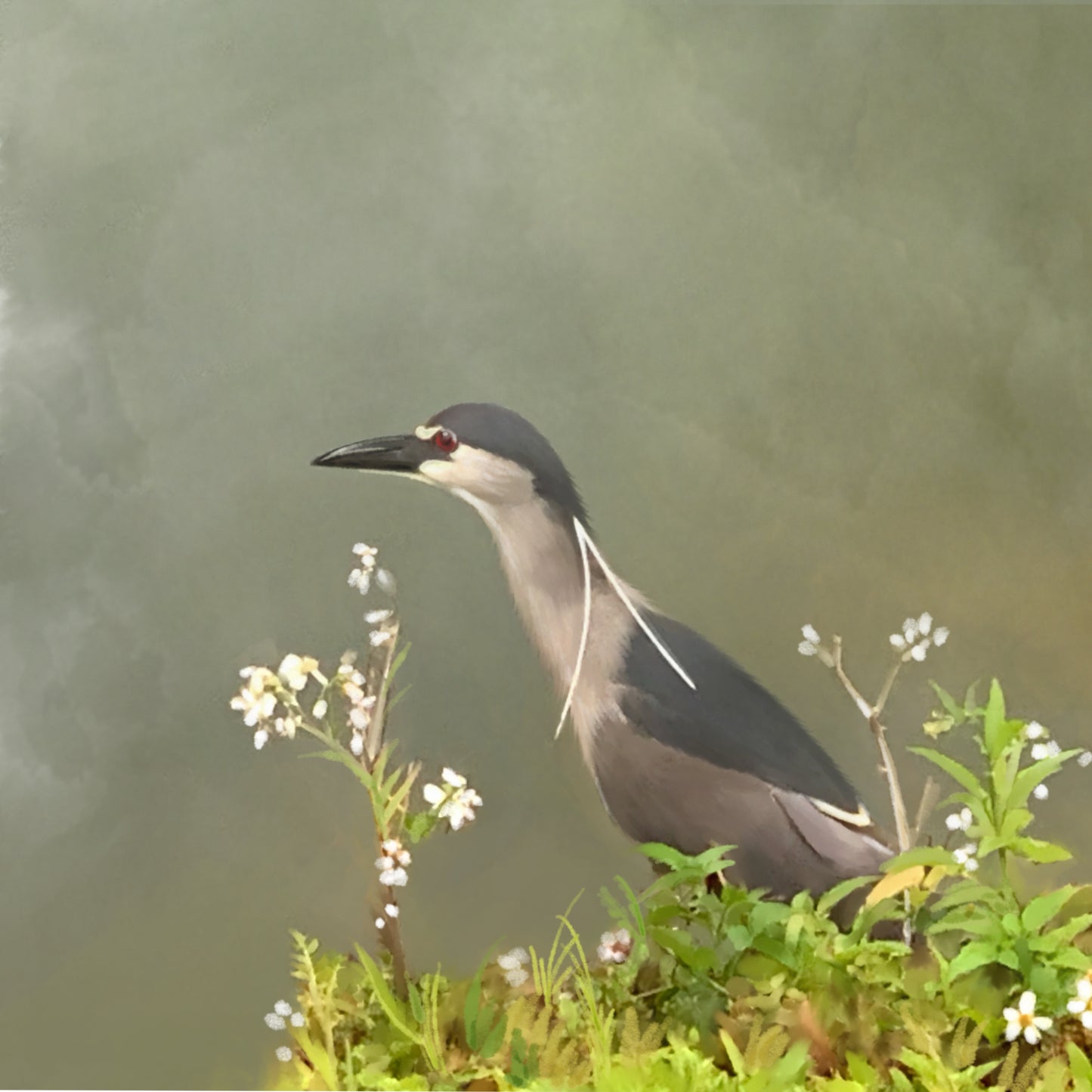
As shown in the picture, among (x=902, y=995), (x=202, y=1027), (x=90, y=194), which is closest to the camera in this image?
(x=902, y=995)

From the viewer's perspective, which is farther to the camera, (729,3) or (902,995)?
(729,3)

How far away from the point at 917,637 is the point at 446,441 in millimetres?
719

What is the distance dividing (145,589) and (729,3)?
3.99 ft

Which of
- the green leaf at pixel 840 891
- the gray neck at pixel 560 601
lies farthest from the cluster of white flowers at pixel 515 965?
the green leaf at pixel 840 891

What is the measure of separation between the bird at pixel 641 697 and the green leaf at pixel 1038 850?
175mm

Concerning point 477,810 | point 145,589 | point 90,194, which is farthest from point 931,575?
point 90,194

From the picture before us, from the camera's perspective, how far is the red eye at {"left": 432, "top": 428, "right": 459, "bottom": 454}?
1355 mm

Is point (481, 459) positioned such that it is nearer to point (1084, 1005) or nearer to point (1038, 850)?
point (1038, 850)

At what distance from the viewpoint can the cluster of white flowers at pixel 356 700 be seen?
1261 millimetres

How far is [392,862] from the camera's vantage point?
4.04 feet

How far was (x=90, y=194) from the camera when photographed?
1403mm

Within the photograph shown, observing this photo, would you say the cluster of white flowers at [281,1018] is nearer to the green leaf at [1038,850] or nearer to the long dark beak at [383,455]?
the long dark beak at [383,455]

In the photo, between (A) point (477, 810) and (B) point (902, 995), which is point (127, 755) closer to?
(A) point (477, 810)

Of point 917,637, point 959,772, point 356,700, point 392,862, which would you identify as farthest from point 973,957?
point 356,700
